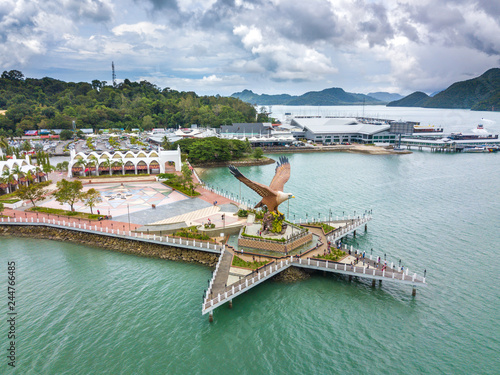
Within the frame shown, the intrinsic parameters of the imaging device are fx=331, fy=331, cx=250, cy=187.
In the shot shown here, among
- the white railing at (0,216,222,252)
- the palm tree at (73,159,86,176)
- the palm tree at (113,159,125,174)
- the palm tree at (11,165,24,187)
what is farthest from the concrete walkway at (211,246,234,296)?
the palm tree at (73,159,86,176)

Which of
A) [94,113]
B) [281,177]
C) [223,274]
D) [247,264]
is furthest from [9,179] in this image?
[94,113]

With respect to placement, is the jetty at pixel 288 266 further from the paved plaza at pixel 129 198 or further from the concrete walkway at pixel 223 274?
the paved plaza at pixel 129 198

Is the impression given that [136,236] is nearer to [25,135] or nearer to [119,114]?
[25,135]

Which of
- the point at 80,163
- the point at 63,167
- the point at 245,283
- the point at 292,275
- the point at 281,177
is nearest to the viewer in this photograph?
the point at 245,283

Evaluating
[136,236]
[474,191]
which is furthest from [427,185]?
[136,236]

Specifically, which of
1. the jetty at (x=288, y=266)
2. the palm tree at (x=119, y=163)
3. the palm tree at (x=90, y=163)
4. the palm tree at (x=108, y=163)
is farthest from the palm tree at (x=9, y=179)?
the jetty at (x=288, y=266)

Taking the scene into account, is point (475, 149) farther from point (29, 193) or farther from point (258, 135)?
point (29, 193)
